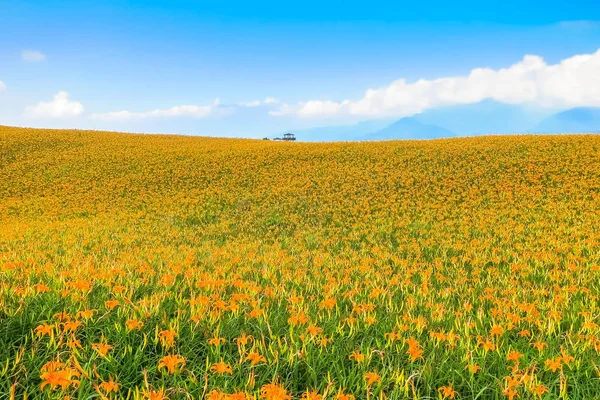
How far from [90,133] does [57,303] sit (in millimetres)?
46630

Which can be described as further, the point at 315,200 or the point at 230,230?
the point at 315,200

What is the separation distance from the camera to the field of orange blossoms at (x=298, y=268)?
2615 millimetres

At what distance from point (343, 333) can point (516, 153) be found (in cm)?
2722

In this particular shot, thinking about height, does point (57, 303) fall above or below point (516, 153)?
below

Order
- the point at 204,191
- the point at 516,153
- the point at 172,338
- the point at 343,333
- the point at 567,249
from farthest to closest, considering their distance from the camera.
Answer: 1. the point at 516,153
2. the point at 204,191
3. the point at 567,249
4. the point at 343,333
5. the point at 172,338

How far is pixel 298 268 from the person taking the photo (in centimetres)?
754

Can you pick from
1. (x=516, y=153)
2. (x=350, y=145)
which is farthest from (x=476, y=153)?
(x=350, y=145)

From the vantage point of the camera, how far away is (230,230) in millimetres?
16719

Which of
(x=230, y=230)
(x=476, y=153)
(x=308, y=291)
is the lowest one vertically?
(x=230, y=230)

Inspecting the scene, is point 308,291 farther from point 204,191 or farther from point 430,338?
point 204,191

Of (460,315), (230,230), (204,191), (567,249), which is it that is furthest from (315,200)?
(460,315)

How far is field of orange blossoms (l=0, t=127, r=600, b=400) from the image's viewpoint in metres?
2.62

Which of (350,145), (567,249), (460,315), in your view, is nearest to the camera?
(460,315)

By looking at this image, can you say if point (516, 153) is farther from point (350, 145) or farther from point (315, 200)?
point (315, 200)
